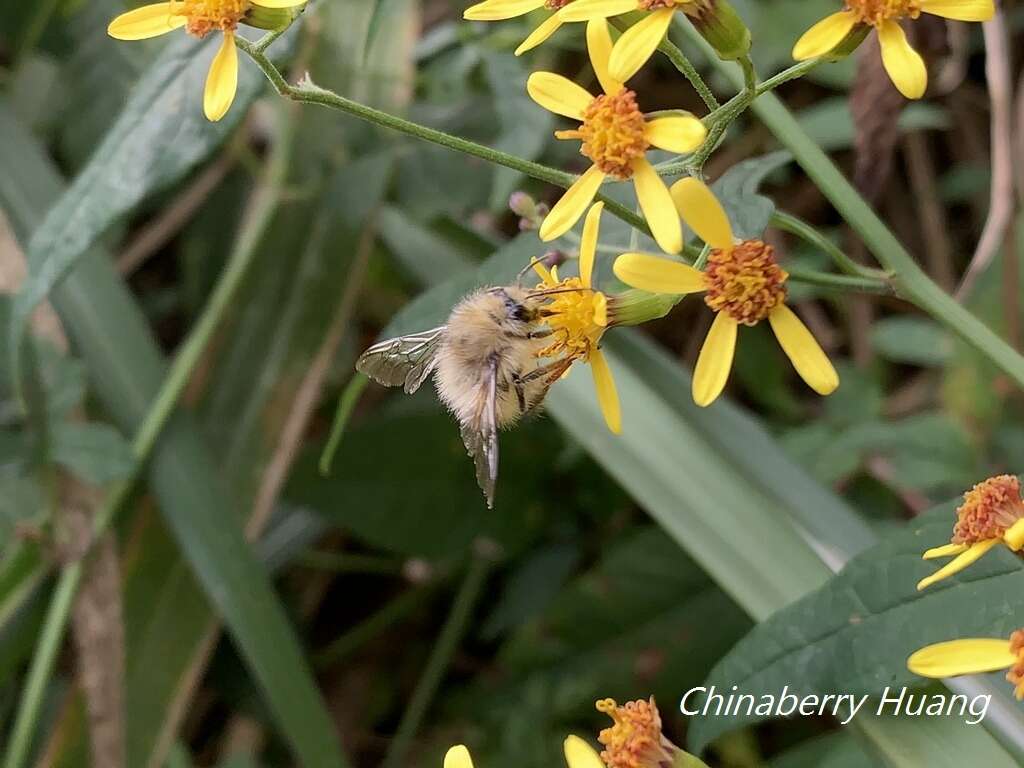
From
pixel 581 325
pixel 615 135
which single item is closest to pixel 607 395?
pixel 581 325

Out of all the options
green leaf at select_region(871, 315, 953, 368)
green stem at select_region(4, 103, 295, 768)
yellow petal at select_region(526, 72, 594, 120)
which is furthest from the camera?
green leaf at select_region(871, 315, 953, 368)

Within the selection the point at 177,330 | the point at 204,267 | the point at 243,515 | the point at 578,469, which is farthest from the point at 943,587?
the point at 177,330

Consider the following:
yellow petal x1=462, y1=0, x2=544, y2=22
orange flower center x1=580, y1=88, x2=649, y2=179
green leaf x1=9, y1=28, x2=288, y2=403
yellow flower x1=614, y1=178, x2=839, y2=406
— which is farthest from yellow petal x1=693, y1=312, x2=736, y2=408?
green leaf x1=9, y1=28, x2=288, y2=403

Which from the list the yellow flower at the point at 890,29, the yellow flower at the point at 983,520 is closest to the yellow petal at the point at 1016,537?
the yellow flower at the point at 983,520

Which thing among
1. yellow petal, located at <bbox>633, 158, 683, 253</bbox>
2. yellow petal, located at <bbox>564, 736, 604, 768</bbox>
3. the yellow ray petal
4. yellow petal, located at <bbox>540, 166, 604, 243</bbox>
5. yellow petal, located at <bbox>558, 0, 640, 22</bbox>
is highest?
the yellow ray petal

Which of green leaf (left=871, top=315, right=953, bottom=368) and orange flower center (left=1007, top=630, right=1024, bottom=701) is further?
green leaf (left=871, top=315, right=953, bottom=368)

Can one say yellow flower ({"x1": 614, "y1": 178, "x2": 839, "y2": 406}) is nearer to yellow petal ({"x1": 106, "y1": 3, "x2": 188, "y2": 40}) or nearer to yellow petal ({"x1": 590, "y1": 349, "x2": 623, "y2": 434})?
yellow petal ({"x1": 590, "y1": 349, "x2": 623, "y2": 434})

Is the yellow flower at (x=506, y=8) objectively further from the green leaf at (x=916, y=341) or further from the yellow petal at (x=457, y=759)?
the green leaf at (x=916, y=341)
